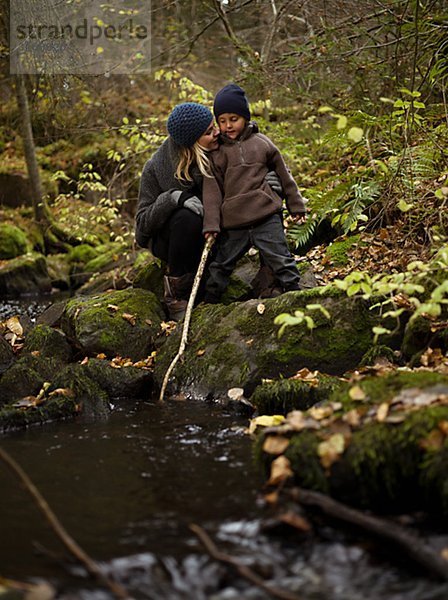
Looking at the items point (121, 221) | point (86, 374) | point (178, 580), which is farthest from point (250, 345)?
point (121, 221)

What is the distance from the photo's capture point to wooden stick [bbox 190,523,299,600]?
1.98 metres

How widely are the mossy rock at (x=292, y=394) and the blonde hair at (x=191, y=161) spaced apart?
216 centimetres

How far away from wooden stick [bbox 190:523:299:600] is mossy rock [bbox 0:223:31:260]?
39.6 ft

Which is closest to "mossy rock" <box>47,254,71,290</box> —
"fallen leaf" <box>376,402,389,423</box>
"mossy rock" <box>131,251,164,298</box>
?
"mossy rock" <box>131,251,164,298</box>

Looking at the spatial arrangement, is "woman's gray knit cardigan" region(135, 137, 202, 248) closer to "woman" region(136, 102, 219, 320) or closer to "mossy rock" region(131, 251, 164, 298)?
"woman" region(136, 102, 219, 320)

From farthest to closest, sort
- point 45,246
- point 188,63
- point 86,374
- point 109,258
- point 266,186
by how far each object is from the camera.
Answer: point 188,63 → point 45,246 → point 109,258 → point 266,186 → point 86,374

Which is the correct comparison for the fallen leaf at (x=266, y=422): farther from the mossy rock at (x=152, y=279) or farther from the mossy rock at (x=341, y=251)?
the mossy rock at (x=152, y=279)

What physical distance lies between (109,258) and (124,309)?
6.21m

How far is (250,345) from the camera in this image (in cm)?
472

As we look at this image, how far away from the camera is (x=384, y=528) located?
2256 mm

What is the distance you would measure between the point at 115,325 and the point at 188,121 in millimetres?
1839

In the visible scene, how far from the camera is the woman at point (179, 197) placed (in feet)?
17.3

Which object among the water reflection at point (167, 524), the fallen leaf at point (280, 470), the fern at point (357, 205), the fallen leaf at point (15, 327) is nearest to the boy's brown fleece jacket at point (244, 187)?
the fern at point (357, 205)

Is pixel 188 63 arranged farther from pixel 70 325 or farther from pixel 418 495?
pixel 418 495
